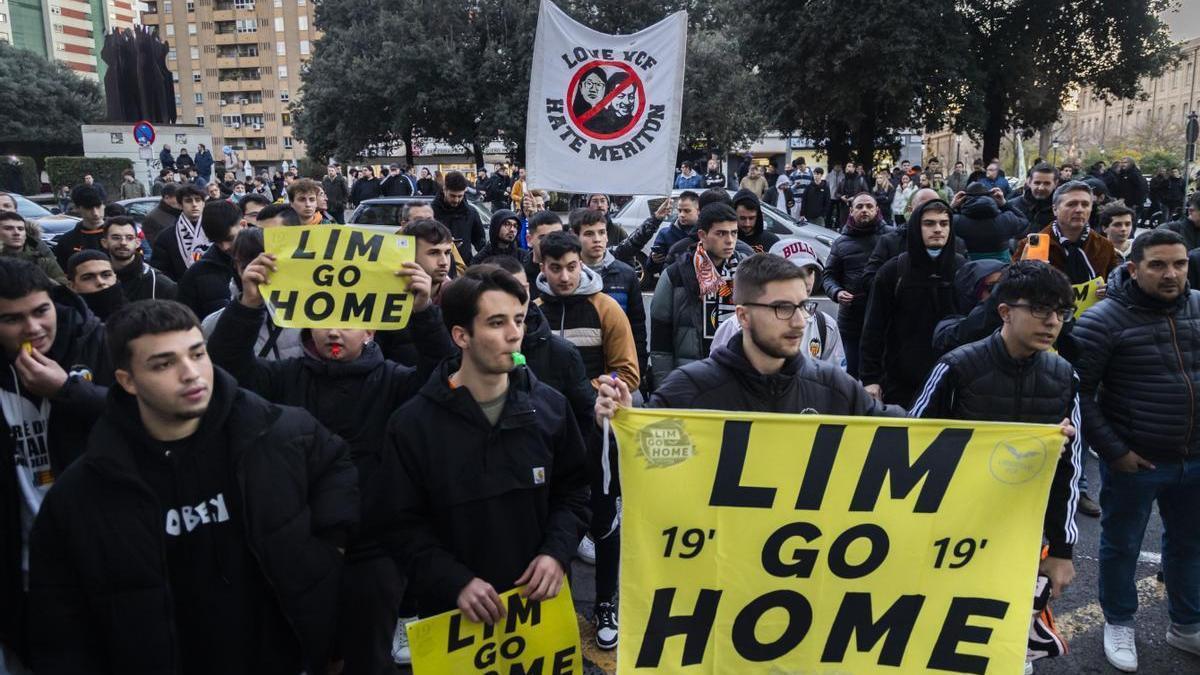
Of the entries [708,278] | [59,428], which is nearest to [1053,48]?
[708,278]

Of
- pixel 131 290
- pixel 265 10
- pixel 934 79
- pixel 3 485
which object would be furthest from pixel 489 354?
pixel 265 10

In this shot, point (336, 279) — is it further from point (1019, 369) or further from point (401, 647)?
point (1019, 369)

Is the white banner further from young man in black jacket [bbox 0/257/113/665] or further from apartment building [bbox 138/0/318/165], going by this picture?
apartment building [bbox 138/0/318/165]

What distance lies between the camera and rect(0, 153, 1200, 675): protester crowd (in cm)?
250

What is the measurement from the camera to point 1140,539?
13.3ft

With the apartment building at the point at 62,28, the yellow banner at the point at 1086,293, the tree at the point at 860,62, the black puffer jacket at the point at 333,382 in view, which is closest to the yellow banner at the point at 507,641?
the black puffer jacket at the point at 333,382

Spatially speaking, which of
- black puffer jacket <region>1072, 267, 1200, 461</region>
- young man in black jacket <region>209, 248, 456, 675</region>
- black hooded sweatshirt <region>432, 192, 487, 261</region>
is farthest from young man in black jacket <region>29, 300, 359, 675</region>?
black hooded sweatshirt <region>432, 192, 487, 261</region>

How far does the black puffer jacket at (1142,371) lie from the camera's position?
12.8 ft

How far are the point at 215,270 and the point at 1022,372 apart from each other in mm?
4606

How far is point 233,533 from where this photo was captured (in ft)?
8.48

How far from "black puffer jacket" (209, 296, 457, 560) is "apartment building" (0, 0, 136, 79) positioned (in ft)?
381

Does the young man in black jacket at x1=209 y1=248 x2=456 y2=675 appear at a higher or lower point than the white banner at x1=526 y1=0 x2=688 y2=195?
lower

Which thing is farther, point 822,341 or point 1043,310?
point 822,341

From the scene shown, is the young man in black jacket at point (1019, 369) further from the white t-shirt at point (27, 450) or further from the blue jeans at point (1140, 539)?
the white t-shirt at point (27, 450)
